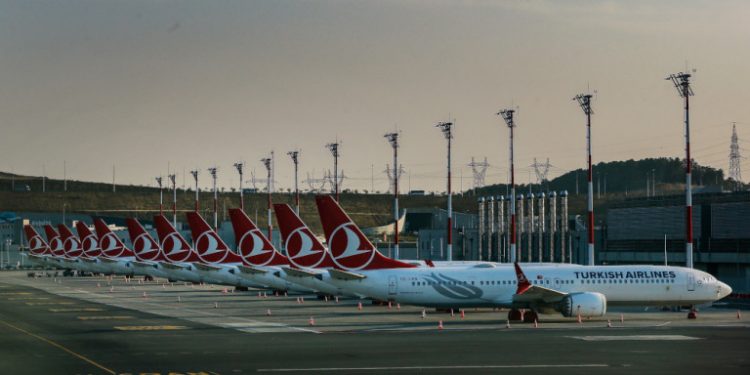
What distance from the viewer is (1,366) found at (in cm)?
4191

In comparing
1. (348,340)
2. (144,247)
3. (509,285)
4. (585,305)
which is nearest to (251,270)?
(509,285)

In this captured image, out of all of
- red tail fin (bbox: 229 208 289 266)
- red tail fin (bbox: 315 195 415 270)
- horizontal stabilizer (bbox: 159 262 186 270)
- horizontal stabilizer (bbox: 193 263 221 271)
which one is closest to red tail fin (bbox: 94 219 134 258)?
horizontal stabilizer (bbox: 159 262 186 270)

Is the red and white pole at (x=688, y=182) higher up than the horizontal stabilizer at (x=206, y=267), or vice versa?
the red and white pole at (x=688, y=182)

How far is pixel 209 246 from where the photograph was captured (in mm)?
100375

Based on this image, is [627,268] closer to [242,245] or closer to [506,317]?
[506,317]

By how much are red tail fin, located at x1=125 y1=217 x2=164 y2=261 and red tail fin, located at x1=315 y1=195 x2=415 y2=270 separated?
5768 cm

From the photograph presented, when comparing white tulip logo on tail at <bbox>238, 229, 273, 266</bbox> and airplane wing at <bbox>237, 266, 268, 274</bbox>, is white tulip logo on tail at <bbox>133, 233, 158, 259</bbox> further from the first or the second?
airplane wing at <bbox>237, 266, 268, 274</bbox>

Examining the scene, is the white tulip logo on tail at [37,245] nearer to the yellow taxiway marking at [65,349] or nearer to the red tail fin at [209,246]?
the red tail fin at [209,246]

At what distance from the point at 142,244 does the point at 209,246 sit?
24.1 m

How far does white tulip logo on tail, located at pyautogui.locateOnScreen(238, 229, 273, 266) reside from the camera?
89188 millimetres

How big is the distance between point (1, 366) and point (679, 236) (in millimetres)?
75755

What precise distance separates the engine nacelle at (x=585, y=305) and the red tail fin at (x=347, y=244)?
9.67 meters

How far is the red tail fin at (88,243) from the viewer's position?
148 meters

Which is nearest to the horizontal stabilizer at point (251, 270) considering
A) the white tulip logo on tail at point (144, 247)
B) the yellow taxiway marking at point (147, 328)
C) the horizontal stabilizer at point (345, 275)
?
the horizontal stabilizer at point (345, 275)
